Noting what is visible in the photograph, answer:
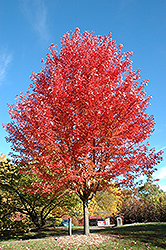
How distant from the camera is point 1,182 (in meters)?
12.4

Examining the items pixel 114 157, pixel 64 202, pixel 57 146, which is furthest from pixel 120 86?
pixel 64 202

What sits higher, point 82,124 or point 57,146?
point 82,124

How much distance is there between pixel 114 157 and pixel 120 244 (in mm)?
3711

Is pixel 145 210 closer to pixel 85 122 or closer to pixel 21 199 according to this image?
pixel 21 199

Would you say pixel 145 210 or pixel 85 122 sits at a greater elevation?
pixel 85 122

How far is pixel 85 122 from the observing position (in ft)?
28.5

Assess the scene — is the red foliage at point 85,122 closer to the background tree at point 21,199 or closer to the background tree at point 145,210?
the background tree at point 21,199

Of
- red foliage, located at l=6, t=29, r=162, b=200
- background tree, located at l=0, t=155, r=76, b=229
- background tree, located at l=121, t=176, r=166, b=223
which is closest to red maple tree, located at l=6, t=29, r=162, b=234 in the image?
red foliage, located at l=6, t=29, r=162, b=200

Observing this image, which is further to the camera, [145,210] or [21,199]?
[145,210]

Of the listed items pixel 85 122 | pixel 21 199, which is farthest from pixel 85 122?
pixel 21 199

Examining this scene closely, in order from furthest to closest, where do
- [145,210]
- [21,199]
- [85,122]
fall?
[145,210]
[21,199]
[85,122]

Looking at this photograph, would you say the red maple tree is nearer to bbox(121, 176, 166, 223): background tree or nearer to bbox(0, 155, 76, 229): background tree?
bbox(0, 155, 76, 229): background tree

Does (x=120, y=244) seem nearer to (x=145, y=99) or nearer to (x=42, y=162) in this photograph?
(x=42, y=162)

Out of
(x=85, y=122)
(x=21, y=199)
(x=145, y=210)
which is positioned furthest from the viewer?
(x=145, y=210)
